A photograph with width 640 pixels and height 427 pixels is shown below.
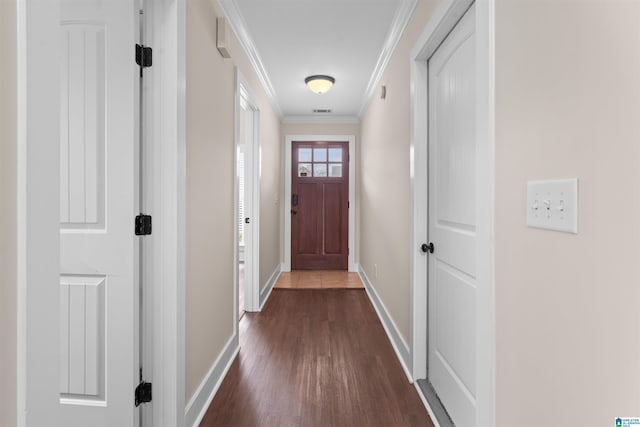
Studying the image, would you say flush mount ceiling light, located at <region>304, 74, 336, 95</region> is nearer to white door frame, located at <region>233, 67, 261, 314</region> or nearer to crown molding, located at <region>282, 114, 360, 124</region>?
white door frame, located at <region>233, 67, 261, 314</region>

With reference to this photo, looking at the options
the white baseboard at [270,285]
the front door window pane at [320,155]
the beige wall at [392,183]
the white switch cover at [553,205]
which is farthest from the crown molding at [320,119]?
the white switch cover at [553,205]

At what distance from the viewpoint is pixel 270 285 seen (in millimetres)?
4215

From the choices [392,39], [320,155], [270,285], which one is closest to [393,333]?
[270,285]

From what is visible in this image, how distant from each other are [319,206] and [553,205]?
4.59 m

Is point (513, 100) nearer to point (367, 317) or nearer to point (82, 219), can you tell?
point (82, 219)

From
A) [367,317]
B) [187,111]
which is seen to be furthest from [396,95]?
[367,317]

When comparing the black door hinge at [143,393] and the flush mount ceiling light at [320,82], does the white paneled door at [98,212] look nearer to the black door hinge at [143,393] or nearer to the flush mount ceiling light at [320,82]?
the black door hinge at [143,393]

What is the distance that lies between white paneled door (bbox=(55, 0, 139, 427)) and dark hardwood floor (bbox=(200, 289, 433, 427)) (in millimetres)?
585

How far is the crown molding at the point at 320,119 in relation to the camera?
5195 millimetres

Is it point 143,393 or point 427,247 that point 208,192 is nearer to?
point 143,393

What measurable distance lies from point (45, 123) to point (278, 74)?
3092mm

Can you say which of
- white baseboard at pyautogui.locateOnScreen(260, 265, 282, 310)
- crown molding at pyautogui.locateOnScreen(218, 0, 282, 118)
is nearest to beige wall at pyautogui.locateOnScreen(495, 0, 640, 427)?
crown molding at pyautogui.locateOnScreen(218, 0, 282, 118)

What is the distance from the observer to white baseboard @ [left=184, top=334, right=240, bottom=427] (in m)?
1.65

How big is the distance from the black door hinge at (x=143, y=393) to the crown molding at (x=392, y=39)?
251 cm
